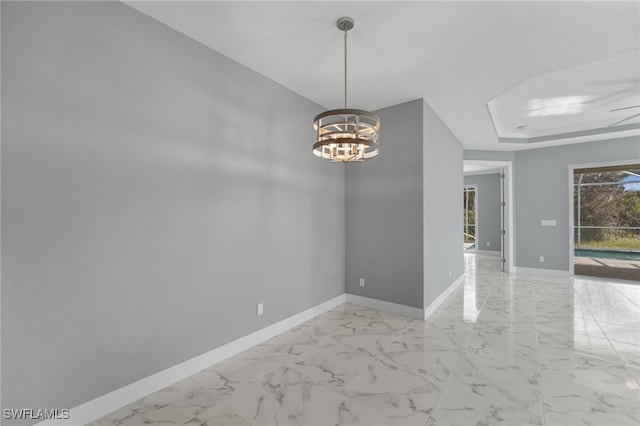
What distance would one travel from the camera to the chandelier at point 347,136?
6.05 ft

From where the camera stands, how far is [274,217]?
123 inches

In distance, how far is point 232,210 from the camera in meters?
2.70

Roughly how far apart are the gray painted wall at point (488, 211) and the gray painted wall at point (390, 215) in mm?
7168

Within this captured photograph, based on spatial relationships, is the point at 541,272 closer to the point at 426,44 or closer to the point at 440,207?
the point at 440,207

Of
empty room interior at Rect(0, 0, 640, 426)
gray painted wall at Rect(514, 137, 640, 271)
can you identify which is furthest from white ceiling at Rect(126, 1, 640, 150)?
gray painted wall at Rect(514, 137, 640, 271)

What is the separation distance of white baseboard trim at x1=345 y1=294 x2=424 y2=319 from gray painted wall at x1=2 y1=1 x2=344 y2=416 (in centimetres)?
150

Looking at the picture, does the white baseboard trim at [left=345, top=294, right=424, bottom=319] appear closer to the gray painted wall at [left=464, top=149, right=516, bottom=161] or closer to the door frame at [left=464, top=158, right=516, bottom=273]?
the door frame at [left=464, top=158, right=516, bottom=273]

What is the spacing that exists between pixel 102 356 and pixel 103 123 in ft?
5.18

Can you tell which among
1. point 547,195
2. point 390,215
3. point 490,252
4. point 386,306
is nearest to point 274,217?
point 390,215

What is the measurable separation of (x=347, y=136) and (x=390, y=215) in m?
2.20

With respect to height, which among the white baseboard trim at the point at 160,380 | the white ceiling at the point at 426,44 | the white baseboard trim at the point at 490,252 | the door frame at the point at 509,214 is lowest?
the white baseboard trim at the point at 160,380

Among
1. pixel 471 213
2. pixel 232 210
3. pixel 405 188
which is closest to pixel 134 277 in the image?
pixel 232 210

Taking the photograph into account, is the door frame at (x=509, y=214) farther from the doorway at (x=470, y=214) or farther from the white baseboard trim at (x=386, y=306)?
the white baseboard trim at (x=386, y=306)

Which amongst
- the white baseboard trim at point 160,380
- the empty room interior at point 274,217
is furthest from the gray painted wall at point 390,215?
the white baseboard trim at point 160,380
